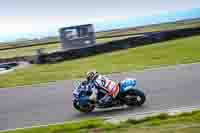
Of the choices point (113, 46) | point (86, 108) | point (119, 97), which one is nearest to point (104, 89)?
point (119, 97)

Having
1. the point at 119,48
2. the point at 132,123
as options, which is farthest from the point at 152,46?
the point at 132,123

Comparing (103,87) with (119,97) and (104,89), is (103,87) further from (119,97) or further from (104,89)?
(119,97)

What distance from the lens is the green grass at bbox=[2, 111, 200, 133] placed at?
8.01 metres

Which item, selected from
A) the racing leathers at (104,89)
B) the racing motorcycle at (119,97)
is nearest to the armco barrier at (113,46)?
the racing motorcycle at (119,97)

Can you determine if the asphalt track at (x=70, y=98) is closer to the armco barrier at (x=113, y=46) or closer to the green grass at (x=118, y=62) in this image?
the green grass at (x=118, y=62)

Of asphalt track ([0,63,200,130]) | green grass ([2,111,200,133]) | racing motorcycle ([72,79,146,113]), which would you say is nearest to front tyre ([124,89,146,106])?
racing motorcycle ([72,79,146,113])

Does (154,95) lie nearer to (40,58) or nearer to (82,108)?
(82,108)

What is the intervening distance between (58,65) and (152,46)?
5.96 m

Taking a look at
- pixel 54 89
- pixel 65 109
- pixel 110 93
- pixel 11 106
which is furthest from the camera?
pixel 54 89

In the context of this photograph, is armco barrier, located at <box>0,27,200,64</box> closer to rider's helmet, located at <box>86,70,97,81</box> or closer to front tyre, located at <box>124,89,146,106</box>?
rider's helmet, located at <box>86,70,97,81</box>

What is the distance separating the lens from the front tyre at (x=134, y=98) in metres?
11.0

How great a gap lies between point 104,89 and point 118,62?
33.9ft

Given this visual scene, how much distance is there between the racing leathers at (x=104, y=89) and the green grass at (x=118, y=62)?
6.99 meters

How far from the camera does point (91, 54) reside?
24234mm
